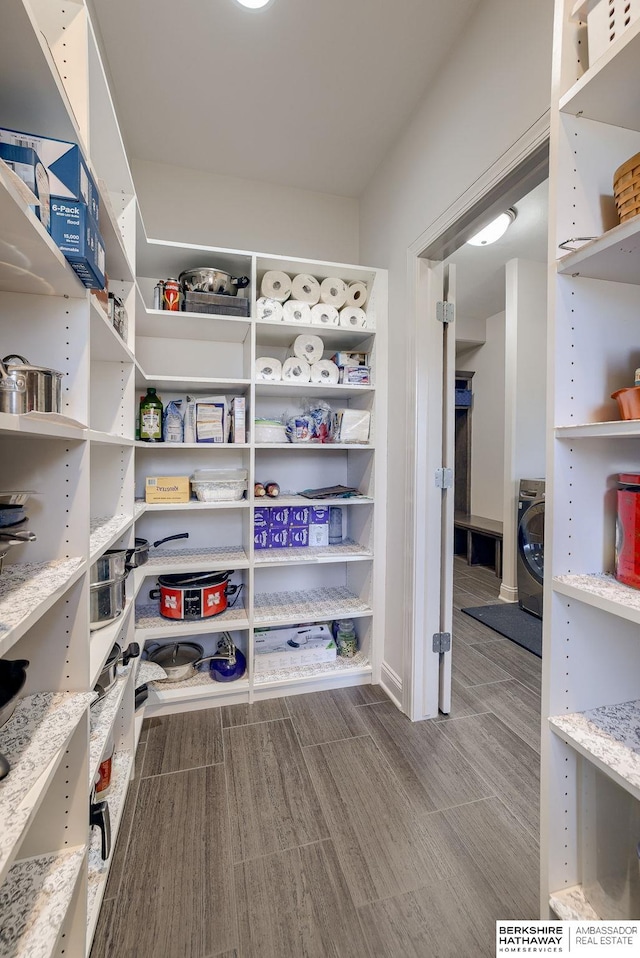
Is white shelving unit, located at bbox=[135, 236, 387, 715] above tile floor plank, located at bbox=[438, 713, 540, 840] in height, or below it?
above

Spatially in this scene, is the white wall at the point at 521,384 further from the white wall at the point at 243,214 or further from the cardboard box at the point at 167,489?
the cardboard box at the point at 167,489

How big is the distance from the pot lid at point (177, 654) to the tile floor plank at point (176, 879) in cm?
59

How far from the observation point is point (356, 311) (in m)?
2.23

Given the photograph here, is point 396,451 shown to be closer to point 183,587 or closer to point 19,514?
point 183,587

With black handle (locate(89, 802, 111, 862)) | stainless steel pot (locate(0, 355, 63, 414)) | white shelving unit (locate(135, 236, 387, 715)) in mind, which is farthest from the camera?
white shelving unit (locate(135, 236, 387, 715))

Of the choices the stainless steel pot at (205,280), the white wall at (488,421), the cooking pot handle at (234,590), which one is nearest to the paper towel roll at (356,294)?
the stainless steel pot at (205,280)

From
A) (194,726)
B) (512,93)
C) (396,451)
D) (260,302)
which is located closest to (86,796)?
(194,726)

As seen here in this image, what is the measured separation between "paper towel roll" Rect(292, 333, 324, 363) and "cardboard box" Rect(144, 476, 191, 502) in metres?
0.90

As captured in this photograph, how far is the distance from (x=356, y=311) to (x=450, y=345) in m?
0.56

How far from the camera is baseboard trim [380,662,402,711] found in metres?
2.09

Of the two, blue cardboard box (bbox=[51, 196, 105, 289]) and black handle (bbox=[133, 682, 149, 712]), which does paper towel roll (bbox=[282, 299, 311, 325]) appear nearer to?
blue cardboard box (bbox=[51, 196, 105, 289])

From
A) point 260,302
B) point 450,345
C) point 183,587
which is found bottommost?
point 183,587

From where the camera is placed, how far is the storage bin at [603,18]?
764mm

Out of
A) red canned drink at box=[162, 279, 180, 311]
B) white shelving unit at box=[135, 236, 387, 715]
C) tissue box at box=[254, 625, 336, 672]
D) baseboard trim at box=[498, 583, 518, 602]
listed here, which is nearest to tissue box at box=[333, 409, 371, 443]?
white shelving unit at box=[135, 236, 387, 715]
